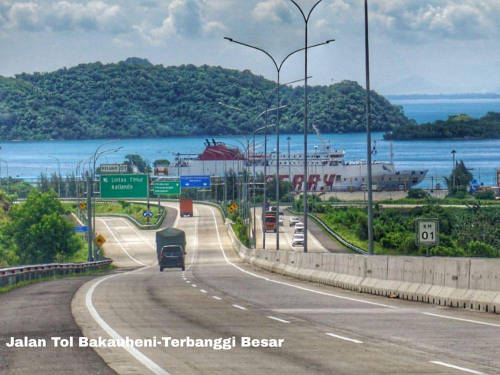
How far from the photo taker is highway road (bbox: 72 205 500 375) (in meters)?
13.6

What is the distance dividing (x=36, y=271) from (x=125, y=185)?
128 ft

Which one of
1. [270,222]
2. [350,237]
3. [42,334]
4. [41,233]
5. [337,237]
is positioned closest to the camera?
[42,334]

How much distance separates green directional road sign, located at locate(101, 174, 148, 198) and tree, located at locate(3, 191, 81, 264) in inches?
1855

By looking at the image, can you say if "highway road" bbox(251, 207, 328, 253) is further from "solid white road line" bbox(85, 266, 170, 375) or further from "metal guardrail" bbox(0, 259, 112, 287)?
"solid white road line" bbox(85, 266, 170, 375)

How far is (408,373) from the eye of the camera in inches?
509

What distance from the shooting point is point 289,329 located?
18.4 meters

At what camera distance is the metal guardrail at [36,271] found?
119 feet

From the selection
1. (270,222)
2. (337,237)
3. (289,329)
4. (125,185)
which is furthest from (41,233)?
(289,329)

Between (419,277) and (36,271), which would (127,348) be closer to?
(419,277)

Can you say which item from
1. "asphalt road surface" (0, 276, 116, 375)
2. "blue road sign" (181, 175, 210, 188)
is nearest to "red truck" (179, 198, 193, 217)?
"blue road sign" (181, 175, 210, 188)

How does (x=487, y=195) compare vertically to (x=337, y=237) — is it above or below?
above

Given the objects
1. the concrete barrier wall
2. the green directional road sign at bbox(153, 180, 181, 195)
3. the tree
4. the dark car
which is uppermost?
the green directional road sign at bbox(153, 180, 181, 195)

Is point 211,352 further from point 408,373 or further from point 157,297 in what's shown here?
point 157,297

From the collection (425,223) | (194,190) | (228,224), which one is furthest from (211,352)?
(194,190)
